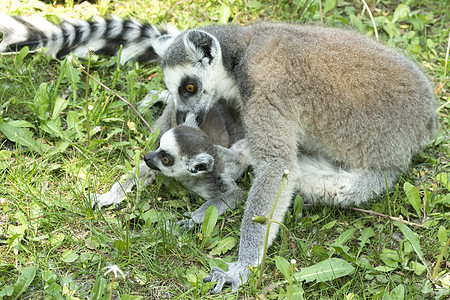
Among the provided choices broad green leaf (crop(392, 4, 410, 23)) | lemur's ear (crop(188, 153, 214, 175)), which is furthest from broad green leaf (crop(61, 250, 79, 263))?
broad green leaf (crop(392, 4, 410, 23))

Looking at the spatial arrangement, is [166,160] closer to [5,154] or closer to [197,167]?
[197,167]

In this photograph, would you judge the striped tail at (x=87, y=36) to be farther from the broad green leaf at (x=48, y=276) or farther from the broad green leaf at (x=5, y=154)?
the broad green leaf at (x=48, y=276)

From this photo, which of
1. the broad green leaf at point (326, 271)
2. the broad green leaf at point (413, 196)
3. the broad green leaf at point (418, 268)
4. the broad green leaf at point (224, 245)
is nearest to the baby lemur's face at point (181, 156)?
the broad green leaf at point (224, 245)

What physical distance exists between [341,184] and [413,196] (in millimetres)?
556

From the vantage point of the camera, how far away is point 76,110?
15.2 feet

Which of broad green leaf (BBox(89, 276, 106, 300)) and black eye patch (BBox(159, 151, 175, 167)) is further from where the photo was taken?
black eye patch (BBox(159, 151, 175, 167))

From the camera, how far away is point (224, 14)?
224 inches

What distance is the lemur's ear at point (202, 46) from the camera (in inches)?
157

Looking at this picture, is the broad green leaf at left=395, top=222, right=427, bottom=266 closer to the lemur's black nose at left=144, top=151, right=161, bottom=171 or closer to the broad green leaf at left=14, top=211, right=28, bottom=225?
the lemur's black nose at left=144, top=151, right=161, bottom=171

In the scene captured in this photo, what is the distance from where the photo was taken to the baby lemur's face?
3.85m

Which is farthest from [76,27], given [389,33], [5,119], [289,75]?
[389,33]

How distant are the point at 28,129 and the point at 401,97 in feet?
10.4

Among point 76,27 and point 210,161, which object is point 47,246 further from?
point 76,27

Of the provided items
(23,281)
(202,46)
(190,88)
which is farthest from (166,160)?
(23,281)
